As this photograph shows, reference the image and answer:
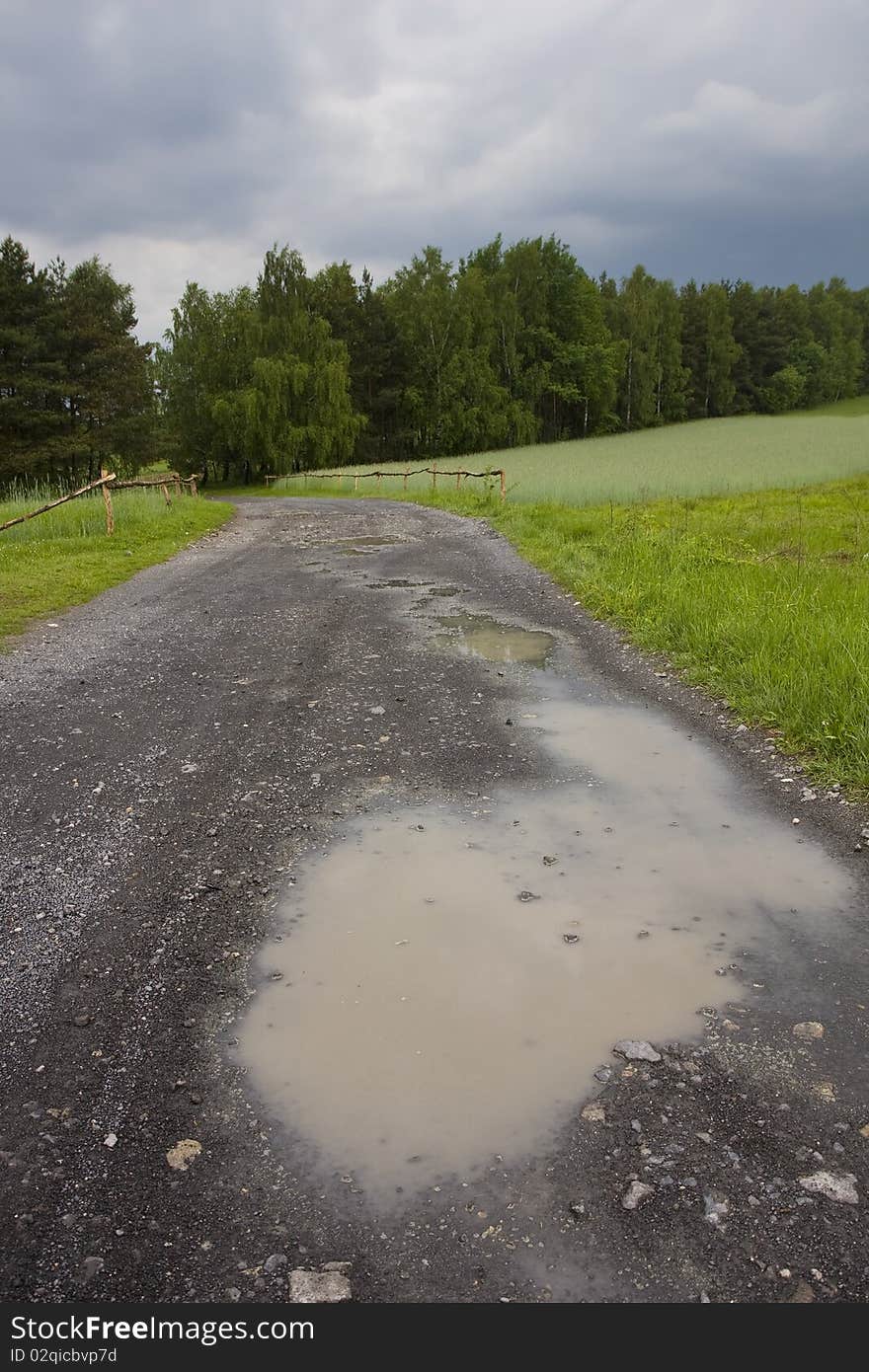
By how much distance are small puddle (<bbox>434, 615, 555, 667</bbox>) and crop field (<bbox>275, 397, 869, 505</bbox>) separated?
13185mm

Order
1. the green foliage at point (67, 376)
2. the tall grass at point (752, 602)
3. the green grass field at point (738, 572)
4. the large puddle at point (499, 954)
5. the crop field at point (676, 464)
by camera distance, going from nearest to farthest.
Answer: the large puddle at point (499, 954)
the tall grass at point (752, 602)
the green grass field at point (738, 572)
the crop field at point (676, 464)
the green foliage at point (67, 376)

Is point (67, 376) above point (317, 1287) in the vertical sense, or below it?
above

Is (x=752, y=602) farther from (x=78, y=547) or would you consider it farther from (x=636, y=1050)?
(x=78, y=547)

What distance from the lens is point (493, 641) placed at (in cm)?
841

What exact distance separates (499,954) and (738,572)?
25.3 ft

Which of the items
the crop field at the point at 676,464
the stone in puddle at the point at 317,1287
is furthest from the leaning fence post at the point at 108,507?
the stone in puddle at the point at 317,1287


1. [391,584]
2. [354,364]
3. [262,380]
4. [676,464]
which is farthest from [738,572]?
[354,364]

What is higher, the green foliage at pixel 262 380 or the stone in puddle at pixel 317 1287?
the green foliage at pixel 262 380

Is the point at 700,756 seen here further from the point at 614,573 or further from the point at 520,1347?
the point at 614,573

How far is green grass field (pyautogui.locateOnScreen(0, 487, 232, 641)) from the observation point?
1092cm

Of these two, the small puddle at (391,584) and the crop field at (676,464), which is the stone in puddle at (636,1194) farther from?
the crop field at (676,464)

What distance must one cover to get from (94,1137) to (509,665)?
5.48 metres

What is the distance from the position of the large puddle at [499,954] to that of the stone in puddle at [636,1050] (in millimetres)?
38

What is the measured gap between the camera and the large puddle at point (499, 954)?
2.59 meters
